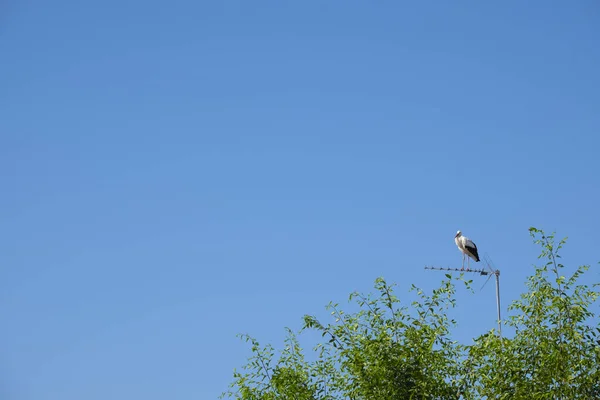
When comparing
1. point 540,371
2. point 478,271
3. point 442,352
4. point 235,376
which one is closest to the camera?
point 540,371

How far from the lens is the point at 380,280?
76.1 ft

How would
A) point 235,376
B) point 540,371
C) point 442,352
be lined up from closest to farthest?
1. point 540,371
2. point 442,352
3. point 235,376

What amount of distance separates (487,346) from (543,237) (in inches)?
98.3

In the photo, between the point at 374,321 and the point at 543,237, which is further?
the point at 374,321

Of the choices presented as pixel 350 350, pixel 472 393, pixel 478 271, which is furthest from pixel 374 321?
pixel 478 271

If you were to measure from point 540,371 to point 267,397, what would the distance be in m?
6.06

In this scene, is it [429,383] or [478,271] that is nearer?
[429,383]

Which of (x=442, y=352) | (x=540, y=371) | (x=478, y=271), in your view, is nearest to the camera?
(x=540, y=371)

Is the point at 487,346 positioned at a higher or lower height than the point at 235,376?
lower

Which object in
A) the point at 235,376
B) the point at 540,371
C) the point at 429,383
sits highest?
the point at 235,376

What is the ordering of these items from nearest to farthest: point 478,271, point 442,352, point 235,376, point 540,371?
point 540,371 → point 442,352 → point 235,376 → point 478,271

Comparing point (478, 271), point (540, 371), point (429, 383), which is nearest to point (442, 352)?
point (429, 383)

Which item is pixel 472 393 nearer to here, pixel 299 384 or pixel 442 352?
pixel 442 352

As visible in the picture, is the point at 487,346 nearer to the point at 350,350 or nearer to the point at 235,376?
the point at 350,350
